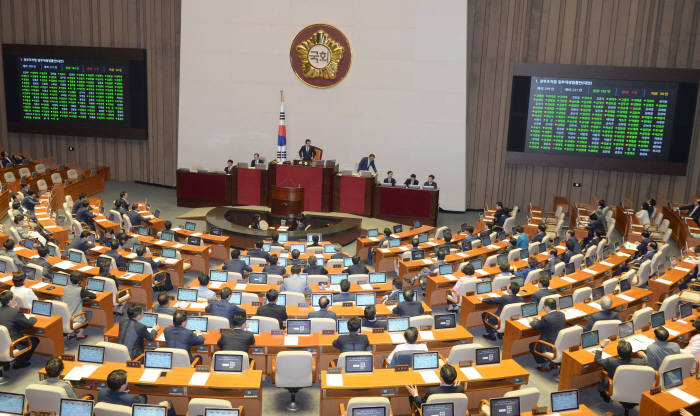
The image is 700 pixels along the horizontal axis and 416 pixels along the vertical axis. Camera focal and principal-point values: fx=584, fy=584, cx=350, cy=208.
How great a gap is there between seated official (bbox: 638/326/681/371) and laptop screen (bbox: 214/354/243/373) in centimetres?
557

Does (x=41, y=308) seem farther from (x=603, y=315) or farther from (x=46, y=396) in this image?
→ (x=603, y=315)

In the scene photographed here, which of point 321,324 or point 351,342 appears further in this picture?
point 321,324

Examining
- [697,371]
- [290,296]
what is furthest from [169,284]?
[697,371]

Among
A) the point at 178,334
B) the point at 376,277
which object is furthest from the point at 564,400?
the point at 376,277

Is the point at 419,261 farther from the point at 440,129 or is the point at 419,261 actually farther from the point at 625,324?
the point at 440,129

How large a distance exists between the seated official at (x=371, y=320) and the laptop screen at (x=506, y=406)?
2.59 m

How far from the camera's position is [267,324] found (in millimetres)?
8789

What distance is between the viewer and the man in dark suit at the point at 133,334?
822 centimetres

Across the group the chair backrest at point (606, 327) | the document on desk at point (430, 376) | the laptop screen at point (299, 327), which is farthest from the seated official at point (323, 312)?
the chair backrest at point (606, 327)

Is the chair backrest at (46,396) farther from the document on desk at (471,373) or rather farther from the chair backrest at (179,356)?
the document on desk at (471,373)

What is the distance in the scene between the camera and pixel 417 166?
21.2 metres

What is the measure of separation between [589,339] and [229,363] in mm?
5238

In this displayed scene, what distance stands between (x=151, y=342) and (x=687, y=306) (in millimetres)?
8841

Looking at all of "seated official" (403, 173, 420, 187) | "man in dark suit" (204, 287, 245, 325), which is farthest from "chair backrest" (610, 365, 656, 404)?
"seated official" (403, 173, 420, 187)
